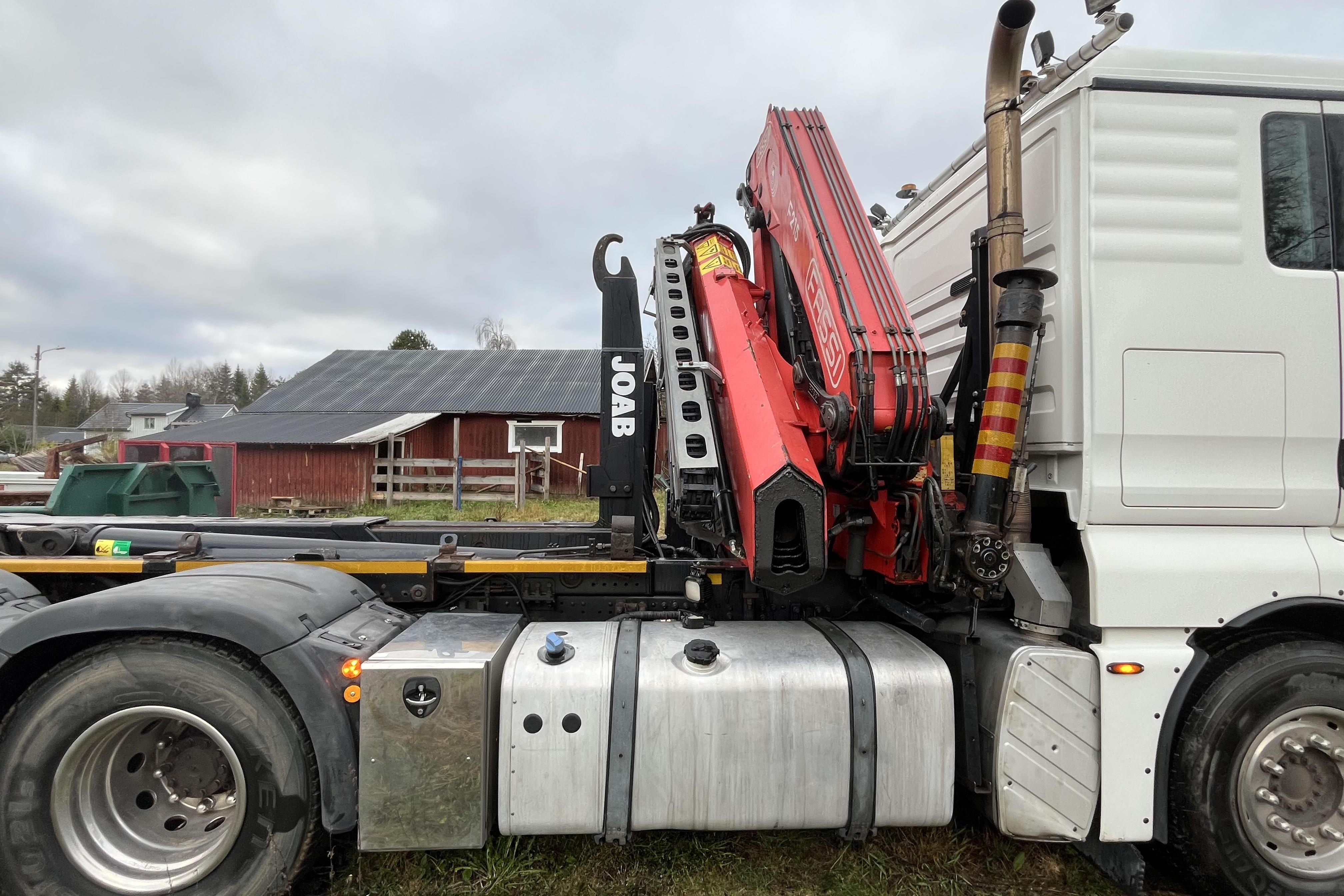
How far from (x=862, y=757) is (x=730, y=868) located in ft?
2.62

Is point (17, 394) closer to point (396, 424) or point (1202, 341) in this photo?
point (396, 424)

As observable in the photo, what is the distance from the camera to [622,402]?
3.58 metres

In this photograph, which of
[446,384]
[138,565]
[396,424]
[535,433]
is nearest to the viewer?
[138,565]

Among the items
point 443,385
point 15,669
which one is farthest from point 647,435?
point 443,385

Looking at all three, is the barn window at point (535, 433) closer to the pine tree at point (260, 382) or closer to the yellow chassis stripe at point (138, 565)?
the yellow chassis stripe at point (138, 565)

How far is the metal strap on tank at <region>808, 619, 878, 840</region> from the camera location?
262 cm

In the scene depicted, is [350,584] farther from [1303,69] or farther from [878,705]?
[1303,69]

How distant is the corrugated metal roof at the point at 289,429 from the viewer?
16.4 m

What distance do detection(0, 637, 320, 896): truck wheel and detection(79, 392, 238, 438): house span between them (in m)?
41.3

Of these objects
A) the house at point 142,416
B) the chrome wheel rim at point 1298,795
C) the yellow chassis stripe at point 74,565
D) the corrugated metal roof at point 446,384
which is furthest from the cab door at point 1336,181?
the house at point 142,416

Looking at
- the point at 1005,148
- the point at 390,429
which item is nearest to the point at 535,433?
the point at 390,429

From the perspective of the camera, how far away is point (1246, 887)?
8.43ft

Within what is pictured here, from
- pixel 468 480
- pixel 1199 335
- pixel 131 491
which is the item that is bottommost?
pixel 468 480

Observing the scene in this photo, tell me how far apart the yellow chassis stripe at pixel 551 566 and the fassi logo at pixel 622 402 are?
763 millimetres
